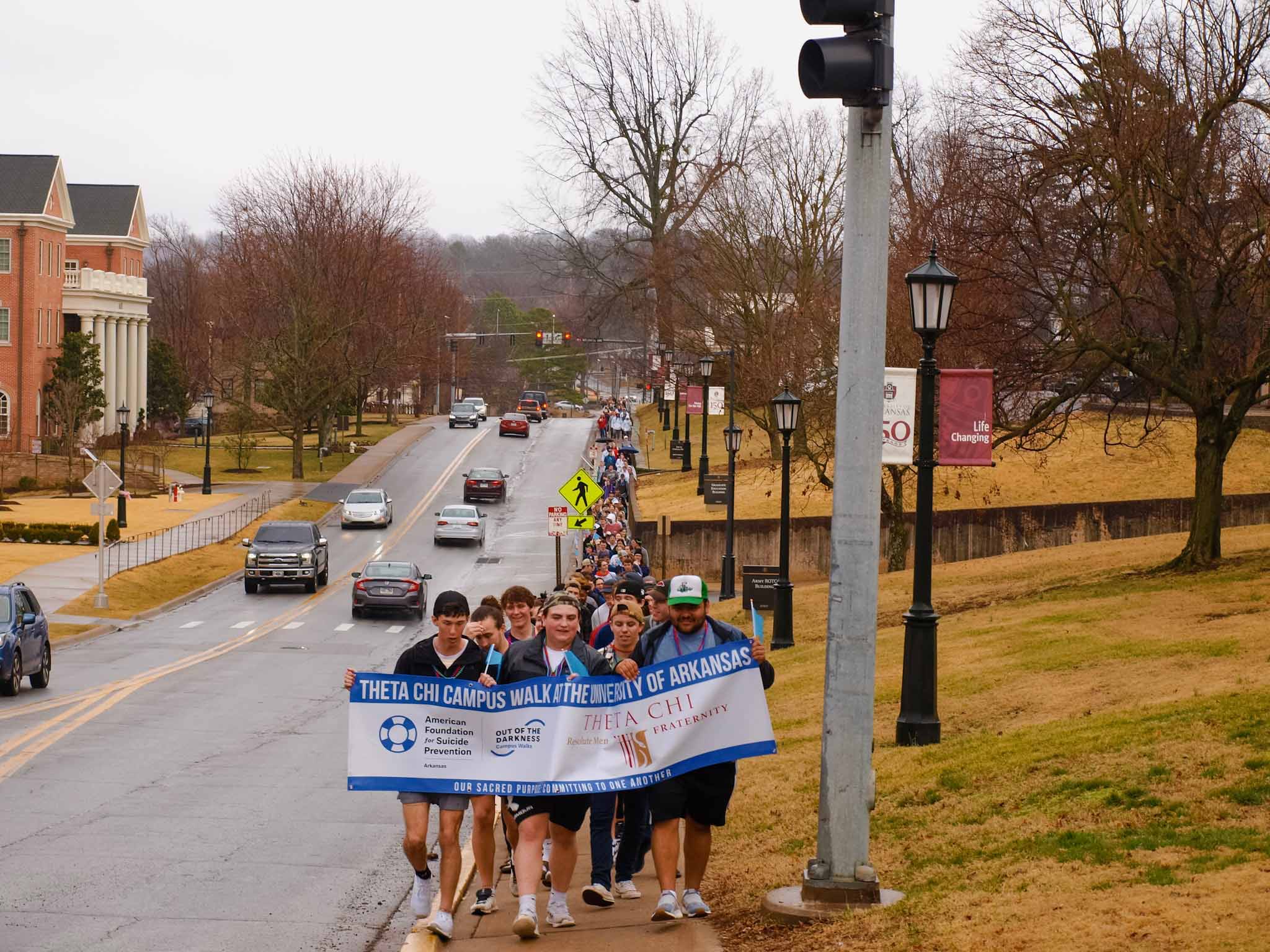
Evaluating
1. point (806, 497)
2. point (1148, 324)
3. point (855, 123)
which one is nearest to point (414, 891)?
point (855, 123)

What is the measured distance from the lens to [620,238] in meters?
83.8

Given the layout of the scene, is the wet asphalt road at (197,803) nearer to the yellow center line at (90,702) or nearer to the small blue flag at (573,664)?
the yellow center line at (90,702)

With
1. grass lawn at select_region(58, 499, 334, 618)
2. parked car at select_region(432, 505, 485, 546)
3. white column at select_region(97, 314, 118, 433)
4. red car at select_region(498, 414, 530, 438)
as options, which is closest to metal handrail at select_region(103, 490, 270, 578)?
grass lawn at select_region(58, 499, 334, 618)

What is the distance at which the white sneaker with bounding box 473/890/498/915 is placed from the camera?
9477mm

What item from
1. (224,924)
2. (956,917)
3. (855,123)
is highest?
(855,123)

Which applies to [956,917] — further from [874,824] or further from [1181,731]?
[1181,731]

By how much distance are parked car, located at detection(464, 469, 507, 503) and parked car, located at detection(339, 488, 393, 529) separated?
6764mm

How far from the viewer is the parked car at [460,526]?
181ft

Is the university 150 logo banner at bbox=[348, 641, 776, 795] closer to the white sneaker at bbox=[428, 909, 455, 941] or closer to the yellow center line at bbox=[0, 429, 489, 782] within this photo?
the white sneaker at bbox=[428, 909, 455, 941]

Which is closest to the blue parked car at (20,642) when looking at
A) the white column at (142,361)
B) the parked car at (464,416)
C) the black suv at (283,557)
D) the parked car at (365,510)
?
the black suv at (283,557)

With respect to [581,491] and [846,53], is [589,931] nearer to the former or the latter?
[846,53]

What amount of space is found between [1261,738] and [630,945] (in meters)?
4.80

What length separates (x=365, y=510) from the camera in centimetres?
5972

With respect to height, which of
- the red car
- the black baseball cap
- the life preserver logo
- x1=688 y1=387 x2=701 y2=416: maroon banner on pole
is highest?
x1=688 y1=387 x2=701 y2=416: maroon banner on pole
